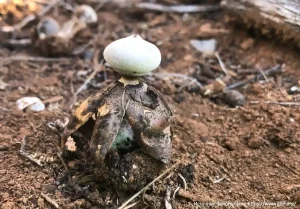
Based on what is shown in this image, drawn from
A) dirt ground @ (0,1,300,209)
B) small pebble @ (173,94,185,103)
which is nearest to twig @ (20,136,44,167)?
dirt ground @ (0,1,300,209)

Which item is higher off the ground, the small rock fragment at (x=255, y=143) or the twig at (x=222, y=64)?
the small rock fragment at (x=255, y=143)

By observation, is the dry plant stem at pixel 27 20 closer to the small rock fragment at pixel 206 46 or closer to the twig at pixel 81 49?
the twig at pixel 81 49

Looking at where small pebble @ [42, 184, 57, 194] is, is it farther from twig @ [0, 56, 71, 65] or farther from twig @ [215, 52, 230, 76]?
twig @ [215, 52, 230, 76]

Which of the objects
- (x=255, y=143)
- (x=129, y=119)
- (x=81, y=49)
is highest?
(x=129, y=119)

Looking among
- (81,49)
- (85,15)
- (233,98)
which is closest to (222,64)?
(233,98)

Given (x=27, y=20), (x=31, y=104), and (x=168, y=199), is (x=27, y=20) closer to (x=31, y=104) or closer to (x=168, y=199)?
(x=31, y=104)

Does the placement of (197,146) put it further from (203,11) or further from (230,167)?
(203,11)

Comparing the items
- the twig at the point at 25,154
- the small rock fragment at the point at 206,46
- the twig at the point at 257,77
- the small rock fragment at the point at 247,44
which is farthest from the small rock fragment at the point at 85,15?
the twig at the point at 25,154

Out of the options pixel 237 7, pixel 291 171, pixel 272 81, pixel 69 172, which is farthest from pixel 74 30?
pixel 291 171
